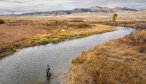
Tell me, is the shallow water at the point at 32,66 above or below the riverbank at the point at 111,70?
below

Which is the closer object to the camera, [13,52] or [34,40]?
[13,52]

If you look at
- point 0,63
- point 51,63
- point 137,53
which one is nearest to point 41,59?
point 51,63

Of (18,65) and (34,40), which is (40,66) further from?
(34,40)

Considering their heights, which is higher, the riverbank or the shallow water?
the riverbank

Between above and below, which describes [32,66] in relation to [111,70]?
below

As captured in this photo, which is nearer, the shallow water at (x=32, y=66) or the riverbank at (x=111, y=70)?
the riverbank at (x=111, y=70)

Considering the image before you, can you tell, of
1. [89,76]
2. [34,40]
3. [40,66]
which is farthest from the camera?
[34,40]

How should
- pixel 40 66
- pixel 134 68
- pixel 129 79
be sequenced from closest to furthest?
pixel 129 79
pixel 134 68
pixel 40 66

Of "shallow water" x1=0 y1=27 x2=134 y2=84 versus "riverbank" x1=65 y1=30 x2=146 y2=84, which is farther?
"shallow water" x1=0 y1=27 x2=134 y2=84

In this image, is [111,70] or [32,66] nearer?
[111,70]
